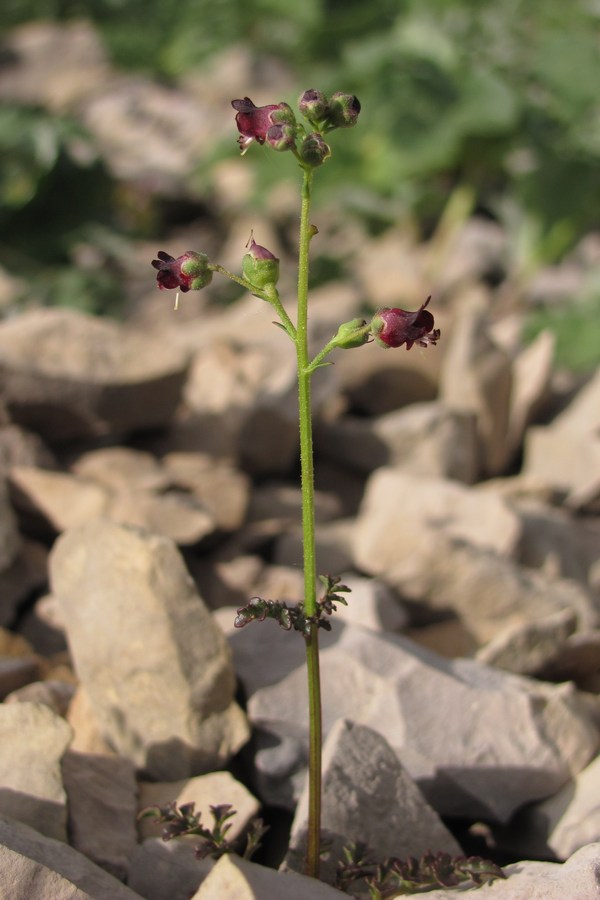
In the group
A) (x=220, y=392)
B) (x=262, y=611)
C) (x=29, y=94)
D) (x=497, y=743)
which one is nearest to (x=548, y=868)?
(x=497, y=743)

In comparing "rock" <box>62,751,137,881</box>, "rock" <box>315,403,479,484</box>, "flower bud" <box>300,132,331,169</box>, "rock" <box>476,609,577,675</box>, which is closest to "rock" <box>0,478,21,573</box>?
"rock" <box>62,751,137,881</box>

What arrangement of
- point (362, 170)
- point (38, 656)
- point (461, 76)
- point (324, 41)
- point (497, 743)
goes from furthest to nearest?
point (324, 41) < point (362, 170) < point (461, 76) < point (38, 656) < point (497, 743)

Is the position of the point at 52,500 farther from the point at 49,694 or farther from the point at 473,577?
the point at 473,577

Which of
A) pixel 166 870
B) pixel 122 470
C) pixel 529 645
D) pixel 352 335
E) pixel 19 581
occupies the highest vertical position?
pixel 122 470

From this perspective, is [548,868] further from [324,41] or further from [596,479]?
[324,41]

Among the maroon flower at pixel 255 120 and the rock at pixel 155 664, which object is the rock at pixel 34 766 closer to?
the rock at pixel 155 664

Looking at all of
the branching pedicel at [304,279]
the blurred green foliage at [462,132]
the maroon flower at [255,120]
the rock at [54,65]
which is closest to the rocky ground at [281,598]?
the branching pedicel at [304,279]

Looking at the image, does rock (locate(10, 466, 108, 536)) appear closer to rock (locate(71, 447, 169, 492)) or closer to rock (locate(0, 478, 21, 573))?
rock (locate(71, 447, 169, 492))

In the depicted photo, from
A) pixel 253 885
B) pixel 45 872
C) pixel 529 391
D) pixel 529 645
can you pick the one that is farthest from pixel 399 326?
pixel 529 391
